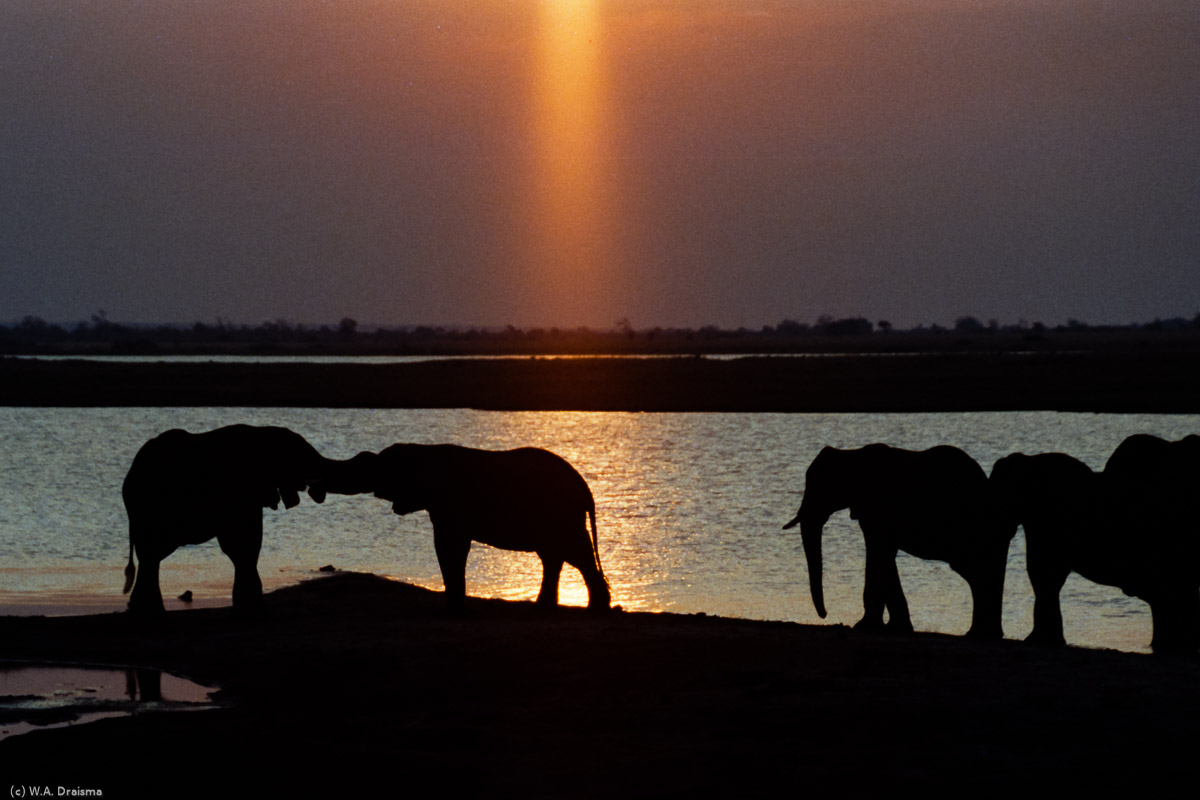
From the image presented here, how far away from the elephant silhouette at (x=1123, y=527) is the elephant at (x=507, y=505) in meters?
3.81

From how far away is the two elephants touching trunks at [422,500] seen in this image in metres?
14.3

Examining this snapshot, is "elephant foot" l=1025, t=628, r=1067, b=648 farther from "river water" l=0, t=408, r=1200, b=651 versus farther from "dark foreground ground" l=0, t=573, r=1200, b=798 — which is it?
"dark foreground ground" l=0, t=573, r=1200, b=798

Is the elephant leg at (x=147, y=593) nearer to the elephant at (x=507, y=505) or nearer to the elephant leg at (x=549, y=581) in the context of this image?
the elephant at (x=507, y=505)

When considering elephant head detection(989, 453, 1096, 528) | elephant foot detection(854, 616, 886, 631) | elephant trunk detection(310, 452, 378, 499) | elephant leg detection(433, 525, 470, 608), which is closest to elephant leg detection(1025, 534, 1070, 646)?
elephant head detection(989, 453, 1096, 528)

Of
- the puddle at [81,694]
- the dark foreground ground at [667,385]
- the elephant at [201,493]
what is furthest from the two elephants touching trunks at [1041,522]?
the dark foreground ground at [667,385]

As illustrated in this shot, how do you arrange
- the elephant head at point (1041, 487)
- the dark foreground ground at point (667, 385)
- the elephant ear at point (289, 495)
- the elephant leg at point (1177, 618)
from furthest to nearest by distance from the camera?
the dark foreground ground at point (667, 385) < the elephant ear at point (289, 495) < the elephant head at point (1041, 487) < the elephant leg at point (1177, 618)

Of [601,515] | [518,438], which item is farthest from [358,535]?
[518,438]

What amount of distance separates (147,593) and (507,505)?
10.6ft

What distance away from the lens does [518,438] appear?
4475cm

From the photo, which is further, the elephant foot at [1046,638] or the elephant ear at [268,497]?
the elephant ear at [268,497]

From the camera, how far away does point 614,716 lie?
9.40 m

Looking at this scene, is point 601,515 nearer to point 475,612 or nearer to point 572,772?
point 475,612

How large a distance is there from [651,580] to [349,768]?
10.7 meters

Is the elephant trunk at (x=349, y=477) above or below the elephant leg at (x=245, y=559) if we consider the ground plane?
above
